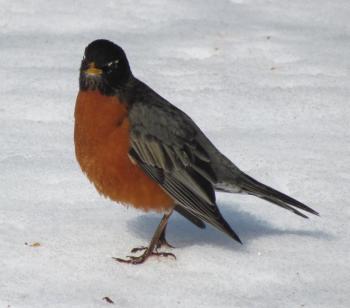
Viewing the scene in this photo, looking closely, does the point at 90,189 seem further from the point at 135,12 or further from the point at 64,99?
the point at 135,12

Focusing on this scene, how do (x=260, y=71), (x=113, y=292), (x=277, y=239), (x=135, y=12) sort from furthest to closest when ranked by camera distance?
1. (x=135, y=12)
2. (x=260, y=71)
3. (x=277, y=239)
4. (x=113, y=292)

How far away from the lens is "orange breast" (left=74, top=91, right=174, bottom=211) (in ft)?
18.5

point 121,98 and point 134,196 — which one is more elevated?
point 121,98

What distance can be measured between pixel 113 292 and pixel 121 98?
1275 millimetres

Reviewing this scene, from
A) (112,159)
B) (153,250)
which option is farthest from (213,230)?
(112,159)

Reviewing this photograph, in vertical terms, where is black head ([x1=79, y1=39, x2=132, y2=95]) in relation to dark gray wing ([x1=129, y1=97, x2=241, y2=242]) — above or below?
above

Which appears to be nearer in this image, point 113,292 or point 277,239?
point 113,292

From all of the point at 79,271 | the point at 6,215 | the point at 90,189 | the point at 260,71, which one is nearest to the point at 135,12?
the point at 260,71

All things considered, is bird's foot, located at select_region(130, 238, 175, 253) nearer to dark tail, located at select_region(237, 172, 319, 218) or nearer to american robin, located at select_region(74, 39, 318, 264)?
american robin, located at select_region(74, 39, 318, 264)

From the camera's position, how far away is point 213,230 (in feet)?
20.6

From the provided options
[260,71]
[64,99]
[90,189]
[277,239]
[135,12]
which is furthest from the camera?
[135,12]

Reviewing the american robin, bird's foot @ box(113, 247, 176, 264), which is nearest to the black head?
the american robin

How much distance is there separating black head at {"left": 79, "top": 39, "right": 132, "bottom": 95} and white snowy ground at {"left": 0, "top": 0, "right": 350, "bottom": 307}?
0.86 m

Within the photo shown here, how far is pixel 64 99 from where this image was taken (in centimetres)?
778
